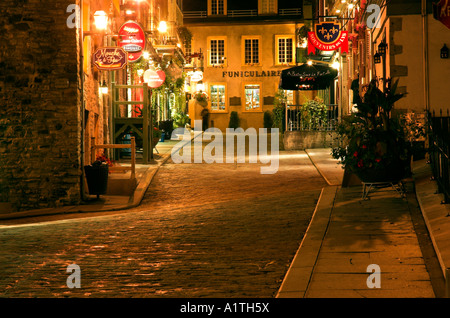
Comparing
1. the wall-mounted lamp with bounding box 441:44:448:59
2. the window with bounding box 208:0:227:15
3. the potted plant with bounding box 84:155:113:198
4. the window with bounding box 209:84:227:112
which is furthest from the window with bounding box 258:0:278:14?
the potted plant with bounding box 84:155:113:198

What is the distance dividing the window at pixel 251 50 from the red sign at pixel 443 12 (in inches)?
1366

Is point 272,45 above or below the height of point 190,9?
below

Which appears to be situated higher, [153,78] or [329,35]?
[329,35]

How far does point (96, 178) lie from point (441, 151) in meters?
7.64

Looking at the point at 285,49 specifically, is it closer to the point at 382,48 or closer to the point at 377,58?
the point at 377,58

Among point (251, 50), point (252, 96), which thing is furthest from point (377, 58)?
point (251, 50)

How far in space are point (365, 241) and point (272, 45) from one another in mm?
34595

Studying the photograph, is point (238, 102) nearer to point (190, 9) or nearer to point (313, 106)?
point (190, 9)

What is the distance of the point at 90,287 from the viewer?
606cm

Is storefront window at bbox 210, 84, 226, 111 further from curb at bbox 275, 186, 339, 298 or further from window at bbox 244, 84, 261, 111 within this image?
curb at bbox 275, 186, 339, 298

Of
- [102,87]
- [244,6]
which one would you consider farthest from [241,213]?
[244,6]

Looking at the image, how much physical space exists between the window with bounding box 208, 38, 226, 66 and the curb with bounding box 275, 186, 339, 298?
3124cm

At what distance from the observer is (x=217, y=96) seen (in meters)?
41.1

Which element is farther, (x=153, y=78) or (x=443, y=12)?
(x=153, y=78)
